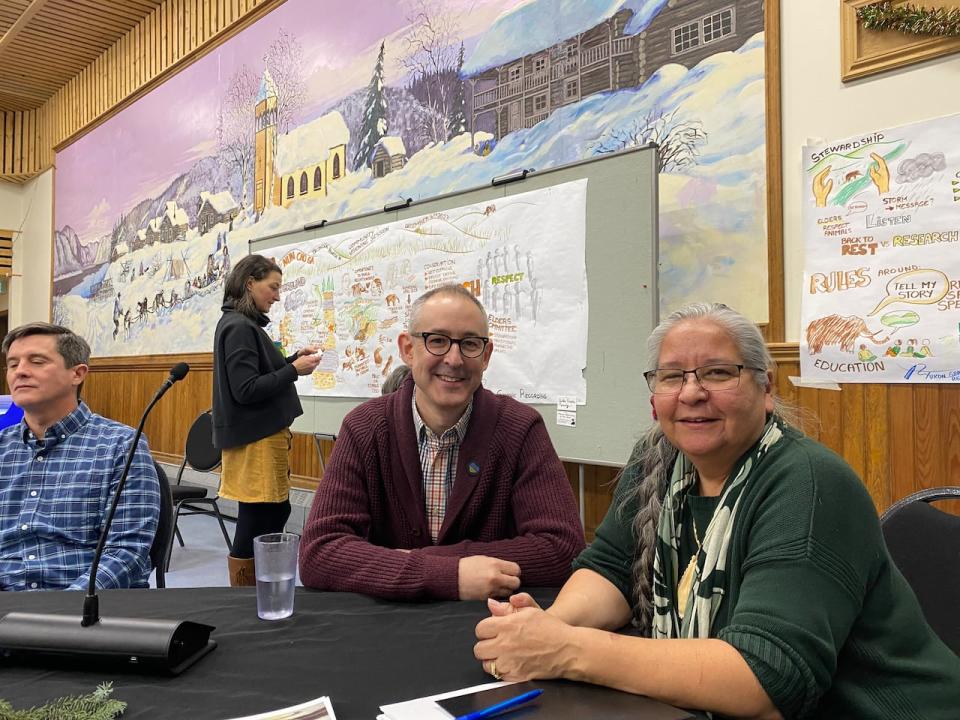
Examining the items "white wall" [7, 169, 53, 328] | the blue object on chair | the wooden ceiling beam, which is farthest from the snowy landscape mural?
the blue object on chair

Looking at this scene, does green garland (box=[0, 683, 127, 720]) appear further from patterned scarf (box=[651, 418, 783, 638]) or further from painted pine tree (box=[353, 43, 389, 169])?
painted pine tree (box=[353, 43, 389, 169])

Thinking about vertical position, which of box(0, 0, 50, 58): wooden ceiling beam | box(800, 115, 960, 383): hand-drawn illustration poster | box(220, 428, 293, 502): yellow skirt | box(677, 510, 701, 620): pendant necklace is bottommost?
box(220, 428, 293, 502): yellow skirt

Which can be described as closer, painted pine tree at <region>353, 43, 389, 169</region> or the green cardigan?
the green cardigan

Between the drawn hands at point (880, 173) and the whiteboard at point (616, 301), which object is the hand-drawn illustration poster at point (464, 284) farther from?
the drawn hands at point (880, 173)

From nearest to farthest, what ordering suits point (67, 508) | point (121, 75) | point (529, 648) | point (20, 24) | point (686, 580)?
point (529, 648) < point (686, 580) < point (67, 508) < point (20, 24) < point (121, 75)

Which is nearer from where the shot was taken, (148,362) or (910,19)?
(910,19)

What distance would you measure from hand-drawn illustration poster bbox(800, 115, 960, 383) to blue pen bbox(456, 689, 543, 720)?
2.16 m

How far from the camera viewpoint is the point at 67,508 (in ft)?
6.09

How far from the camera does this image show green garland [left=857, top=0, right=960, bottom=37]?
2.35 m

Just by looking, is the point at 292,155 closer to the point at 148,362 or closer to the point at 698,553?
the point at 148,362

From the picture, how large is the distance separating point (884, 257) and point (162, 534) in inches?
102

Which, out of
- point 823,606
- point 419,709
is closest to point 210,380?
point 419,709

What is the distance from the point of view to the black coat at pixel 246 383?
310cm

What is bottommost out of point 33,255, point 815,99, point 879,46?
point 815,99
